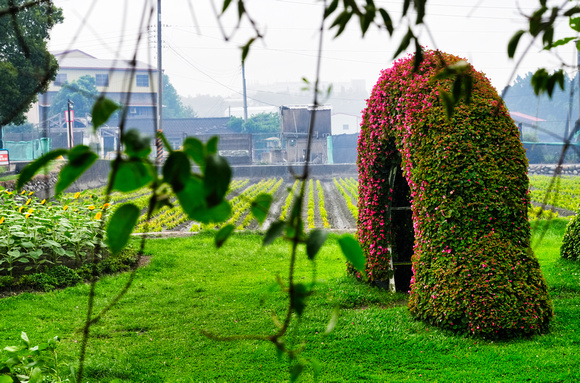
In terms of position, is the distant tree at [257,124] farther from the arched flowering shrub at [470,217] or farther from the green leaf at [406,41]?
the green leaf at [406,41]

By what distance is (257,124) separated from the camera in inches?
1905

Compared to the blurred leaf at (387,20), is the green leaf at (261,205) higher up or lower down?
lower down

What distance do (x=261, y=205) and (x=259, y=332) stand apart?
4.34 m

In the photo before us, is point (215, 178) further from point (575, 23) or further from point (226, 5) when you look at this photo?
point (575, 23)

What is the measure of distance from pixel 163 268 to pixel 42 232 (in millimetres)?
1730

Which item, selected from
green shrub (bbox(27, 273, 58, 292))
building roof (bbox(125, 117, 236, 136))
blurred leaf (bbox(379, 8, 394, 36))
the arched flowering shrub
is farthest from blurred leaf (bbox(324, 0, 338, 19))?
building roof (bbox(125, 117, 236, 136))

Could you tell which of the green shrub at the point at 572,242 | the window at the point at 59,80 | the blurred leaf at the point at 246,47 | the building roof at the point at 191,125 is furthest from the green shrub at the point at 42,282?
the building roof at the point at 191,125

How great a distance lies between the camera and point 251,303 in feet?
18.9

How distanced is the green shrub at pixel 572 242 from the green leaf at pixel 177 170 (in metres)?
7.41

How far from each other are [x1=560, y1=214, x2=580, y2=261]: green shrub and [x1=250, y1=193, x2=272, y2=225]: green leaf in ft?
23.8

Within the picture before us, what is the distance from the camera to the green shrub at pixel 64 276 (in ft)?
21.3

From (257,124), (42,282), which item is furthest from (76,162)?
(257,124)

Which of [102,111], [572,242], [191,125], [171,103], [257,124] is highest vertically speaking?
[171,103]

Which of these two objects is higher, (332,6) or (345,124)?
(345,124)
